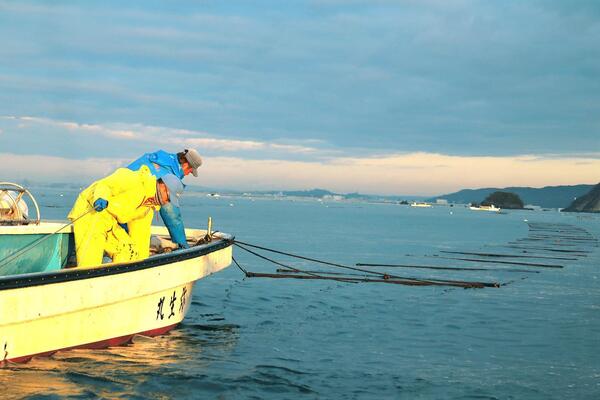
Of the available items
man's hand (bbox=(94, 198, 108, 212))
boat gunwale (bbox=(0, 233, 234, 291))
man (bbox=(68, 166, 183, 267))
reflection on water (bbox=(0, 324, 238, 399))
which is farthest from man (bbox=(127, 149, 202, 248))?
reflection on water (bbox=(0, 324, 238, 399))

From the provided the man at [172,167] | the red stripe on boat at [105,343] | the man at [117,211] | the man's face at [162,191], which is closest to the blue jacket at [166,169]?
the man at [172,167]

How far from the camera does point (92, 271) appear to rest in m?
9.52

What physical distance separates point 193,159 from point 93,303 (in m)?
3.65

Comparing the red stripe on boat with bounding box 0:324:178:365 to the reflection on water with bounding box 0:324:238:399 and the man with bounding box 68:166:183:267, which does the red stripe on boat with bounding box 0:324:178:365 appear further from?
the man with bounding box 68:166:183:267

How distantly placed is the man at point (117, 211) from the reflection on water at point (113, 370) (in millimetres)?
1448

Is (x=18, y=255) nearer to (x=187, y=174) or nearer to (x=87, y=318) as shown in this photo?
(x=87, y=318)

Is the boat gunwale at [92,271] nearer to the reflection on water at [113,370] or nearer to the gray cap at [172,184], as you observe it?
the gray cap at [172,184]

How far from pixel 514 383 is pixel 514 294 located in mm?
13130

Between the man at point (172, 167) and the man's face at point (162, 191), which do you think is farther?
the man at point (172, 167)

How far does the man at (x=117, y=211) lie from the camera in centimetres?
1074

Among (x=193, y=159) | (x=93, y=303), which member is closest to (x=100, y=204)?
(x=93, y=303)

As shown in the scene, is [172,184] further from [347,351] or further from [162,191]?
[347,351]

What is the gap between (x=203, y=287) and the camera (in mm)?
22328

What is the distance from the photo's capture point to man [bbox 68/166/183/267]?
10742 mm
